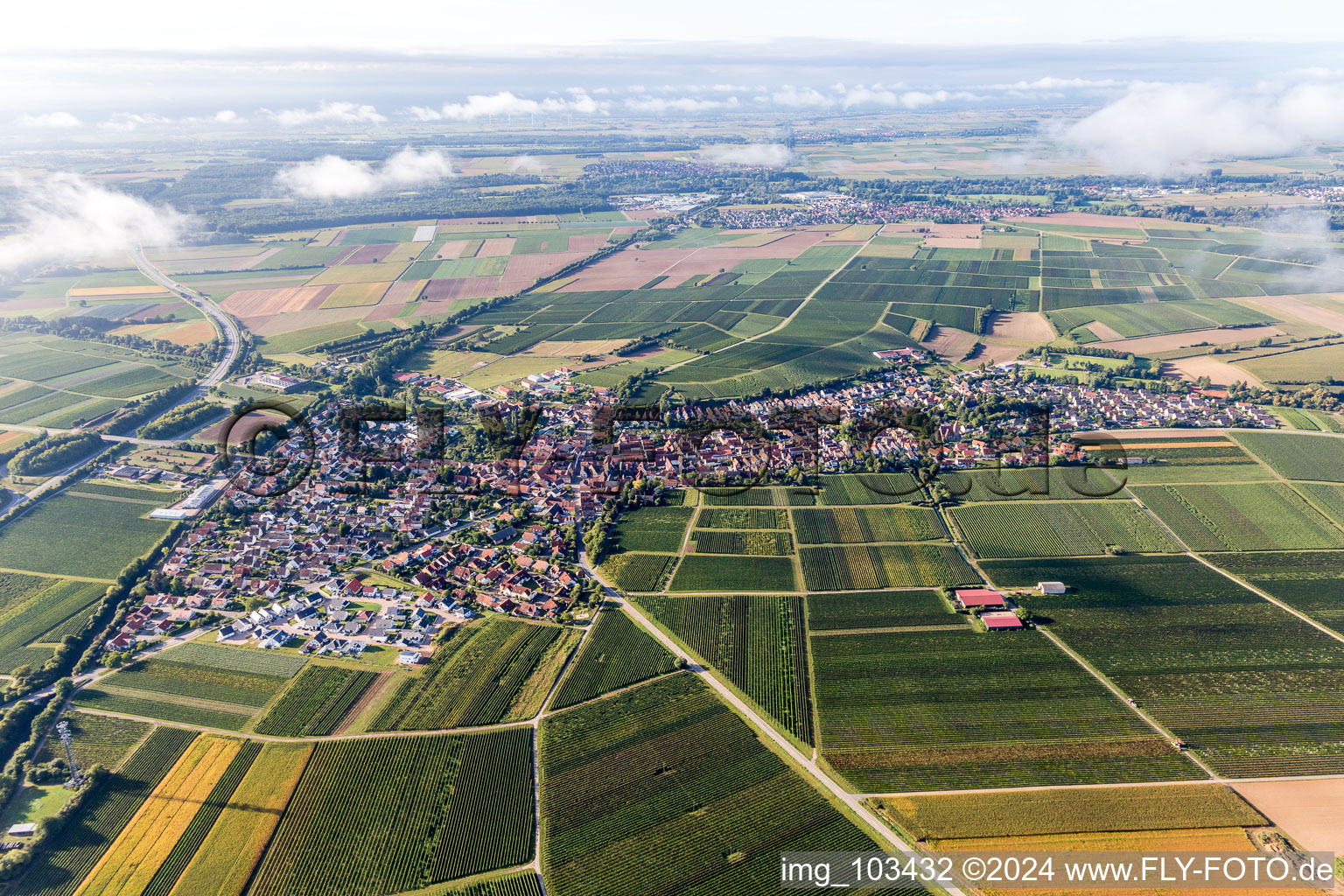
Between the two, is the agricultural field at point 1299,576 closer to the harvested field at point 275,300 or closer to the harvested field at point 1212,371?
the harvested field at point 1212,371

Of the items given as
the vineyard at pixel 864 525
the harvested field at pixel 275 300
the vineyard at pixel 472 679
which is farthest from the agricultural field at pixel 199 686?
the harvested field at pixel 275 300

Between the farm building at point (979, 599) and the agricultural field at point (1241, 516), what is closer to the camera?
the farm building at point (979, 599)

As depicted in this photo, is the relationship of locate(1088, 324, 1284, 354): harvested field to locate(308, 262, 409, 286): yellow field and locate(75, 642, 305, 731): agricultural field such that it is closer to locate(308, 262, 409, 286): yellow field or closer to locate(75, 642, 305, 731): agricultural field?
locate(75, 642, 305, 731): agricultural field

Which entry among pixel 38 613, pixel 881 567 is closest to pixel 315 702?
pixel 38 613

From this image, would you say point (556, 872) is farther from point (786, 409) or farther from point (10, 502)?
point (10, 502)

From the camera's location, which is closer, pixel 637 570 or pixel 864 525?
pixel 637 570

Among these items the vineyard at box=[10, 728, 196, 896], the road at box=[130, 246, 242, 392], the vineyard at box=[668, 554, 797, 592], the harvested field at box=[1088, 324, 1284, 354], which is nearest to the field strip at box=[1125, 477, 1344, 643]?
the vineyard at box=[668, 554, 797, 592]

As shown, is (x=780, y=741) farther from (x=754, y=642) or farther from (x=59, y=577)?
(x=59, y=577)
